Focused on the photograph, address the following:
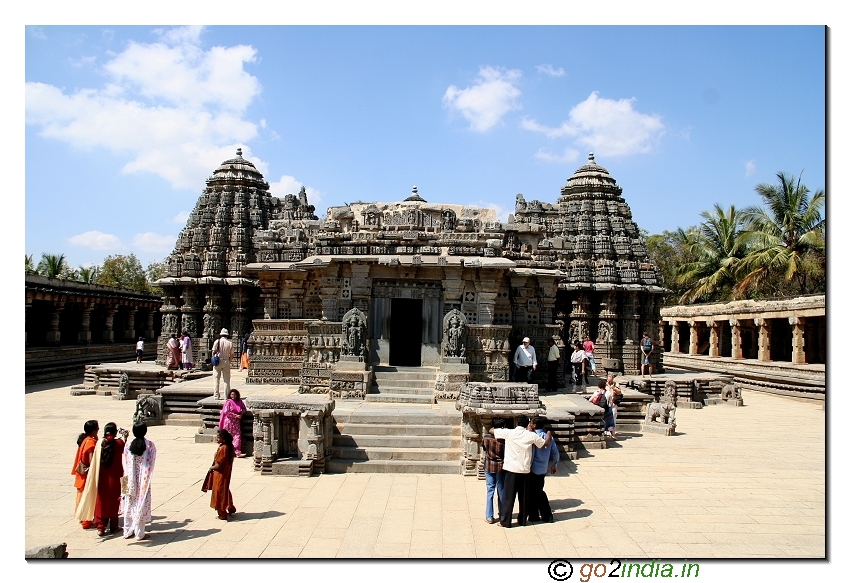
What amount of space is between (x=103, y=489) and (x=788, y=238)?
91.1ft

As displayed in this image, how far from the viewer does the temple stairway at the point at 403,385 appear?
1155cm

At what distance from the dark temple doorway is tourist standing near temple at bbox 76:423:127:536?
9257 millimetres

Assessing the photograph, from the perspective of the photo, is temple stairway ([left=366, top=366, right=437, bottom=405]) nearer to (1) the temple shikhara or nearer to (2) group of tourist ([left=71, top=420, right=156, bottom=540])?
(1) the temple shikhara

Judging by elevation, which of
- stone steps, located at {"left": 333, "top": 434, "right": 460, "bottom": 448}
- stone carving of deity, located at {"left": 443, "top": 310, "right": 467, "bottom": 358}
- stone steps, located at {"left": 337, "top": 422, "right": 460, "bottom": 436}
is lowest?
stone steps, located at {"left": 333, "top": 434, "right": 460, "bottom": 448}

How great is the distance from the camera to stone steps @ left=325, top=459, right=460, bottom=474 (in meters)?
8.63

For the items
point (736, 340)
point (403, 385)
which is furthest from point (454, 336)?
point (736, 340)

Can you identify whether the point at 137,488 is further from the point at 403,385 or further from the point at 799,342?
the point at 799,342

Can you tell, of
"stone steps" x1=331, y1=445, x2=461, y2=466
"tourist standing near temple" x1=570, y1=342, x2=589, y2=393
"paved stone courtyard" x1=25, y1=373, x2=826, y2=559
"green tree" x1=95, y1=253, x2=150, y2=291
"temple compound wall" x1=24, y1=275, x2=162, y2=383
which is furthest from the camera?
"green tree" x1=95, y1=253, x2=150, y2=291

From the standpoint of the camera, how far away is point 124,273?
152ft

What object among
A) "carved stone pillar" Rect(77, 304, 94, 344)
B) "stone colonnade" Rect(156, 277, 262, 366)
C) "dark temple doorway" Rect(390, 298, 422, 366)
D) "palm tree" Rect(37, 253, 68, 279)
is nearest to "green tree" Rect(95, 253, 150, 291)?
"palm tree" Rect(37, 253, 68, 279)

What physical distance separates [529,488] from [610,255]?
17.4 m

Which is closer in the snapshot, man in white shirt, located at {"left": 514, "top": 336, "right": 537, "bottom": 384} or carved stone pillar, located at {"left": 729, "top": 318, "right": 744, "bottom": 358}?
man in white shirt, located at {"left": 514, "top": 336, "right": 537, "bottom": 384}

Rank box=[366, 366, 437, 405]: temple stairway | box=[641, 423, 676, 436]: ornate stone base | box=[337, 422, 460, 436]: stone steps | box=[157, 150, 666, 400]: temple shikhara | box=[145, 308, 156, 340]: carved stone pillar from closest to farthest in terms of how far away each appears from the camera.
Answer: box=[337, 422, 460, 436]: stone steps → box=[366, 366, 437, 405]: temple stairway → box=[641, 423, 676, 436]: ornate stone base → box=[157, 150, 666, 400]: temple shikhara → box=[145, 308, 156, 340]: carved stone pillar

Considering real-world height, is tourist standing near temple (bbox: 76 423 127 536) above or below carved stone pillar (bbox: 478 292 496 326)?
below
